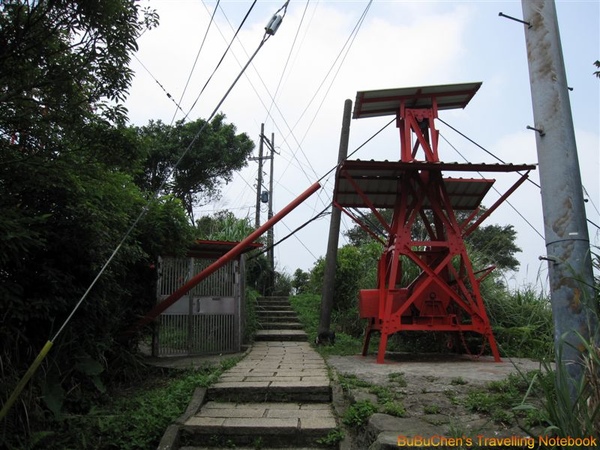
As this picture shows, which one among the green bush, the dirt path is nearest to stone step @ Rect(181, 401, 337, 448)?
the green bush

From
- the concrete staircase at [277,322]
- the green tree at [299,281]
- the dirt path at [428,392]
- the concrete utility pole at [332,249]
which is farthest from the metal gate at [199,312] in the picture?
the green tree at [299,281]

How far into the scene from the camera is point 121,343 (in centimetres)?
670

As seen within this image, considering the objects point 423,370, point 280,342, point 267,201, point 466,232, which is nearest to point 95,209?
point 423,370

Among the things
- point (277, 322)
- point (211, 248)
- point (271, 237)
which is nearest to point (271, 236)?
point (271, 237)

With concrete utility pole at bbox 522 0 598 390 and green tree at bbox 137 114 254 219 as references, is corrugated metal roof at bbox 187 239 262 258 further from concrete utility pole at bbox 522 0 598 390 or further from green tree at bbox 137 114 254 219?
green tree at bbox 137 114 254 219

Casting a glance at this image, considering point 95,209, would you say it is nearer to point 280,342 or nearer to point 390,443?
point 390,443

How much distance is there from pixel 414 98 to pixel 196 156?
13.2 meters

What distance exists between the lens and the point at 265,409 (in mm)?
4402

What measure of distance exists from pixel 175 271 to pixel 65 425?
4484 millimetres

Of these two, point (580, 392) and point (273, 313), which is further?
point (273, 313)

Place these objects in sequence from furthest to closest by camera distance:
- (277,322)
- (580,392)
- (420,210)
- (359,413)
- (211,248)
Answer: (277,322) → (211,248) → (420,210) → (359,413) → (580,392)

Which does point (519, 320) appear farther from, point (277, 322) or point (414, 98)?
point (277, 322)

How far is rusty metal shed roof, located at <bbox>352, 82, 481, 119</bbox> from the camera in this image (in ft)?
22.8

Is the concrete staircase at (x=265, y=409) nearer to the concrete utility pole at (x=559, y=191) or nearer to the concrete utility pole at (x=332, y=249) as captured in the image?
the concrete utility pole at (x=559, y=191)
